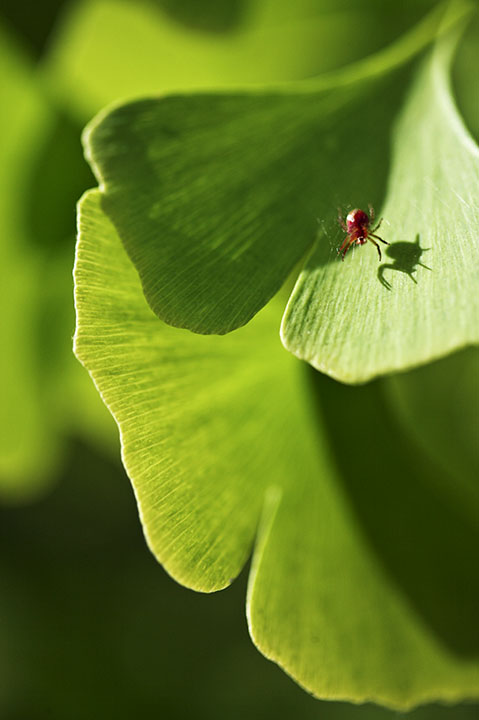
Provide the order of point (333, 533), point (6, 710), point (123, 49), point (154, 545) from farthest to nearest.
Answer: point (6, 710) → point (123, 49) → point (333, 533) → point (154, 545)

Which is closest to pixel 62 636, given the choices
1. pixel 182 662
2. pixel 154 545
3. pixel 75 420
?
pixel 182 662

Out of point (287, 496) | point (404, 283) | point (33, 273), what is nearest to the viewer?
point (404, 283)

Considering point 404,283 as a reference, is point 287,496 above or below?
below

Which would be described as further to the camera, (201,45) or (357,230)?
(201,45)

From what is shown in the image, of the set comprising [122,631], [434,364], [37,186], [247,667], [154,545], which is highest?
[37,186]

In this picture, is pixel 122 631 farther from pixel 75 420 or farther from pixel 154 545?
pixel 154 545

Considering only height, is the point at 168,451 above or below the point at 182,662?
above

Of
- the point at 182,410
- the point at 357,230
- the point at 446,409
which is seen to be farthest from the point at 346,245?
the point at 446,409

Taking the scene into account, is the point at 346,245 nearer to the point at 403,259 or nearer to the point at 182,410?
the point at 403,259
